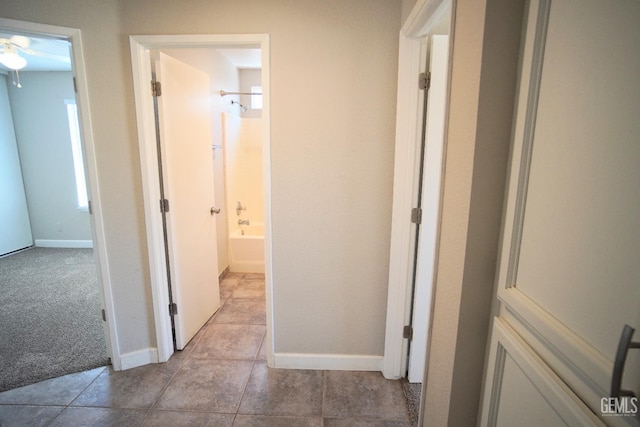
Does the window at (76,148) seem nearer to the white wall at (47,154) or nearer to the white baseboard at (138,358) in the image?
the white wall at (47,154)

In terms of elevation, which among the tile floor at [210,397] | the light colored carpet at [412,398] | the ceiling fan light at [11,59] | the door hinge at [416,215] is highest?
the ceiling fan light at [11,59]

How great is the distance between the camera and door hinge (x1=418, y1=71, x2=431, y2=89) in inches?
65.2

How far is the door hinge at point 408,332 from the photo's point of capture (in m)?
1.92

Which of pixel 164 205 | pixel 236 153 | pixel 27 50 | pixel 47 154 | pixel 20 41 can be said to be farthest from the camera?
pixel 47 154

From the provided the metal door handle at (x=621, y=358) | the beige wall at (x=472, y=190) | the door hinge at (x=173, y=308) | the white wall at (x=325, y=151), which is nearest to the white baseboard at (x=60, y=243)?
the door hinge at (x=173, y=308)

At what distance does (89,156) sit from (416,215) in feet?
6.60

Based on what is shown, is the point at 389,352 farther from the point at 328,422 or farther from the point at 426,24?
the point at 426,24

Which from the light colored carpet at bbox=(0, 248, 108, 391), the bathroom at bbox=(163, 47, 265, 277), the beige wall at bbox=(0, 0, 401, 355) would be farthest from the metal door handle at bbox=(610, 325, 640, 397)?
the bathroom at bbox=(163, 47, 265, 277)

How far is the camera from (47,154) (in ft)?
14.2

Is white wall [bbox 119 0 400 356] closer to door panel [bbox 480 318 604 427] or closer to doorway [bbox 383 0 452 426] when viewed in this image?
doorway [bbox 383 0 452 426]

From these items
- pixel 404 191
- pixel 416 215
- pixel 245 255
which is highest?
pixel 404 191

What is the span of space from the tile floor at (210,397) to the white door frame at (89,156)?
269 mm

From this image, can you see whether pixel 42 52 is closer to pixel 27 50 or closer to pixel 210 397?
pixel 27 50

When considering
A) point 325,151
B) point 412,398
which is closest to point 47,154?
point 325,151
